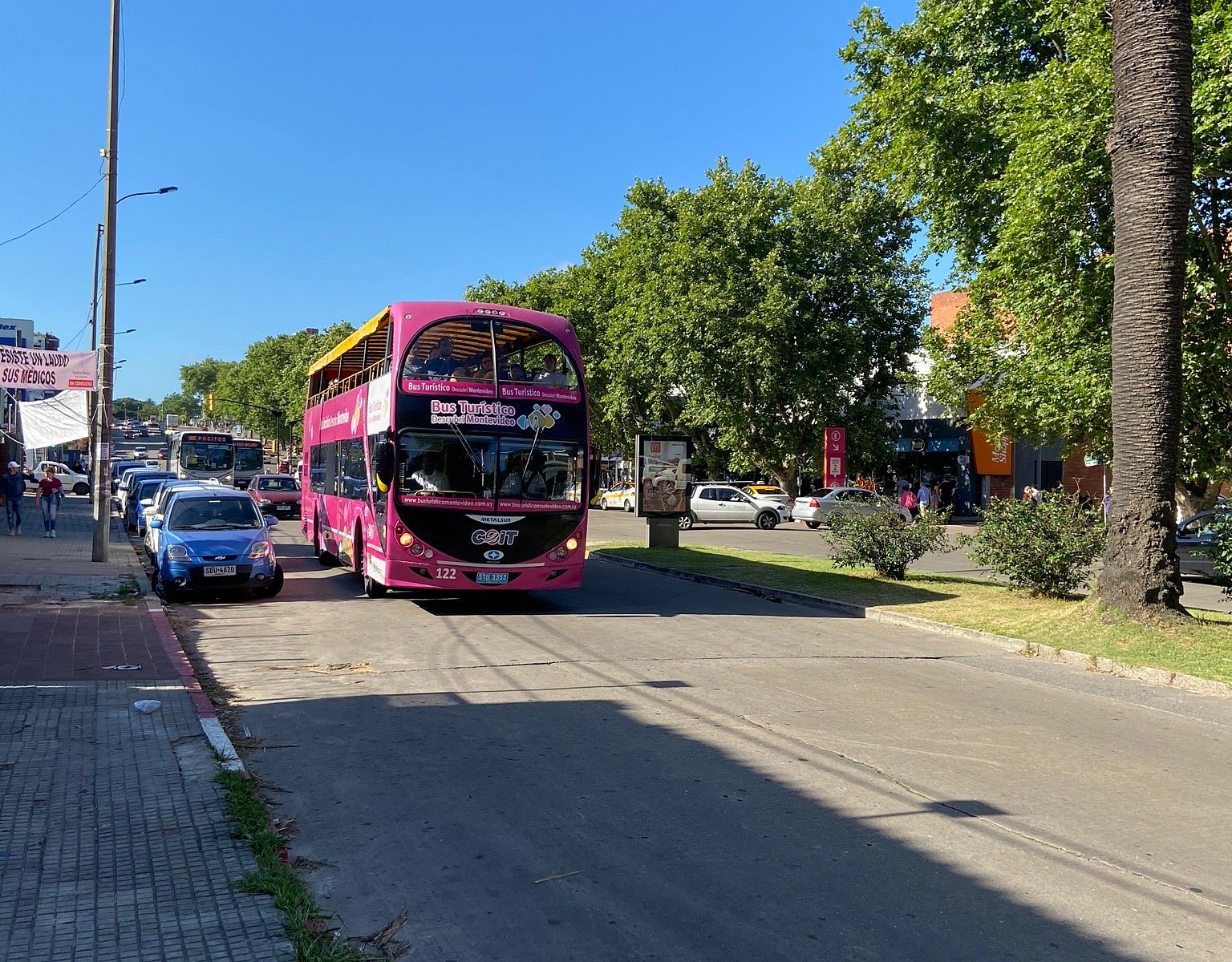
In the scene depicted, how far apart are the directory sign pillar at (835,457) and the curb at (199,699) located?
3247 centimetres

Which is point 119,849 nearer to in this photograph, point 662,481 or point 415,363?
point 415,363

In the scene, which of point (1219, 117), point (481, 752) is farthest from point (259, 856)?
point (1219, 117)

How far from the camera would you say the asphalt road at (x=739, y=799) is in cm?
432

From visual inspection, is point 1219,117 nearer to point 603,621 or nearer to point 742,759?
point 603,621

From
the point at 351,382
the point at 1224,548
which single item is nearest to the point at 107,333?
the point at 351,382

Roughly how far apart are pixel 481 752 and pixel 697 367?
35.8 meters

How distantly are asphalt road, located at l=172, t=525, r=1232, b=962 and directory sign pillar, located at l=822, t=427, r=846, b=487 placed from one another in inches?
1213

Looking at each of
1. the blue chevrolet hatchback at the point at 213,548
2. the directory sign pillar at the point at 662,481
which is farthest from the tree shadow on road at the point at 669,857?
the directory sign pillar at the point at 662,481

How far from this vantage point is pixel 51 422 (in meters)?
23.5

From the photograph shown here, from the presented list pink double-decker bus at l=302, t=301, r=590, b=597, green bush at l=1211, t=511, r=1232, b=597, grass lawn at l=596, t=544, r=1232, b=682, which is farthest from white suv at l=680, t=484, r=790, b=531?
green bush at l=1211, t=511, r=1232, b=597

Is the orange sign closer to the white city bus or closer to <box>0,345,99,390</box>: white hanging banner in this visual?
the white city bus

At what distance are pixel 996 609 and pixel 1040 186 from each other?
748 cm

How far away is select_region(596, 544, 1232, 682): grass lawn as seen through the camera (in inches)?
431

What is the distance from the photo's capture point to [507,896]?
179 inches
